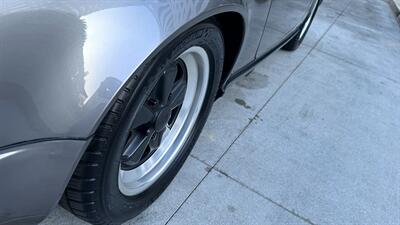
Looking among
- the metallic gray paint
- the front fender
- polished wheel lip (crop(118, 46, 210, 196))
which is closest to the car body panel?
polished wheel lip (crop(118, 46, 210, 196))

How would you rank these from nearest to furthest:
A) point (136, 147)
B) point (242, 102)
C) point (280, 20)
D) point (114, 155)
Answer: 1. point (114, 155)
2. point (136, 147)
3. point (280, 20)
4. point (242, 102)

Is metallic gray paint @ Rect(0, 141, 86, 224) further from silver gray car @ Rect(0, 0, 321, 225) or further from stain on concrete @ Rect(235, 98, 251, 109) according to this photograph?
stain on concrete @ Rect(235, 98, 251, 109)

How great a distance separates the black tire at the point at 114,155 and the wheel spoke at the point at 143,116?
8.7 inches

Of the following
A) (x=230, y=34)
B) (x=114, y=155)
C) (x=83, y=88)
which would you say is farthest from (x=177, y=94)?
(x=83, y=88)

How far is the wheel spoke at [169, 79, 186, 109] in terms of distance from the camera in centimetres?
183

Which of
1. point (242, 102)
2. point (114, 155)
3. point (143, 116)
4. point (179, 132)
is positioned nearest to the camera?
point (114, 155)

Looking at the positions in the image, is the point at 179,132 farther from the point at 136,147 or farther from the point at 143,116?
the point at 143,116

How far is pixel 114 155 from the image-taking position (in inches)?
53.5

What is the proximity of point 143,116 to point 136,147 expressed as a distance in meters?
0.21

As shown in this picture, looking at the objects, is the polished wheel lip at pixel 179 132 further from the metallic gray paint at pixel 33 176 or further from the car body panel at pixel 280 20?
the car body panel at pixel 280 20

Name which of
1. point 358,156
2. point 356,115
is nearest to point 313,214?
point 358,156

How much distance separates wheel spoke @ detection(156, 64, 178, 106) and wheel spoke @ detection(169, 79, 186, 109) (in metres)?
0.07

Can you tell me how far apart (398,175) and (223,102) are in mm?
1354

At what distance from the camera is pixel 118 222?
1686 millimetres
